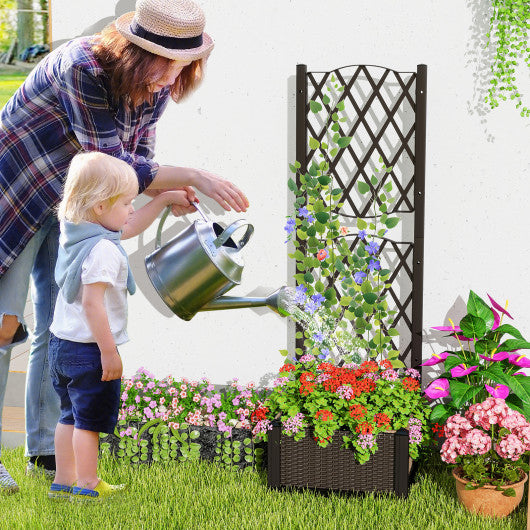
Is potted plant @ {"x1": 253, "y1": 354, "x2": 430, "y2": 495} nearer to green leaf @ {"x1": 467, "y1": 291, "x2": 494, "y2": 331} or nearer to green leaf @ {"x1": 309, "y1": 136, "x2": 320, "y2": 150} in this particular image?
green leaf @ {"x1": 467, "y1": 291, "x2": 494, "y2": 331}

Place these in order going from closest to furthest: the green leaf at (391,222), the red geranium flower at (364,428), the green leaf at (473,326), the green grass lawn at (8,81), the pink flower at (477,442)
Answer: the pink flower at (477,442) < the red geranium flower at (364,428) < the green leaf at (473,326) < the green leaf at (391,222) < the green grass lawn at (8,81)

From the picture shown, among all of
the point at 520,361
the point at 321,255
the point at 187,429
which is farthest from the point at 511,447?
the point at 187,429

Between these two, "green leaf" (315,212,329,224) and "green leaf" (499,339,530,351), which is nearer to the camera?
"green leaf" (499,339,530,351)

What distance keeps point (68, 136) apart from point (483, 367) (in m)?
1.66

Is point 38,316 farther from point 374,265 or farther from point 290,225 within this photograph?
point 374,265

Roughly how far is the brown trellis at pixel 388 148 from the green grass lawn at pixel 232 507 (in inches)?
23.7

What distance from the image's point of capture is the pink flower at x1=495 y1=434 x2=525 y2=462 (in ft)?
8.50

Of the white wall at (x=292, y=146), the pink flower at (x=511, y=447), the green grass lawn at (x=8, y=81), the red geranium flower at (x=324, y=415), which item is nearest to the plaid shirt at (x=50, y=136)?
the white wall at (x=292, y=146)

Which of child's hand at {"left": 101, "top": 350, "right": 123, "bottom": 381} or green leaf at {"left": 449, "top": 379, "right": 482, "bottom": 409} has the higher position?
child's hand at {"left": 101, "top": 350, "right": 123, "bottom": 381}

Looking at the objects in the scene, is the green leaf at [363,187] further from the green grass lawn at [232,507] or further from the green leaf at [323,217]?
the green grass lawn at [232,507]

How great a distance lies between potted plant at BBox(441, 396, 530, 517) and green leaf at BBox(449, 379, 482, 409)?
42mm

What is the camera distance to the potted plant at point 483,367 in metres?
2.73

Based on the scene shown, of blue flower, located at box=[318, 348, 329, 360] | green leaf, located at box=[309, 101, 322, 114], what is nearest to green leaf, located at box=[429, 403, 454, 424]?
blue flower, located at box=[318, 348, 329, 360]

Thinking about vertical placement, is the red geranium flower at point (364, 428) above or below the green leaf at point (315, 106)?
below
